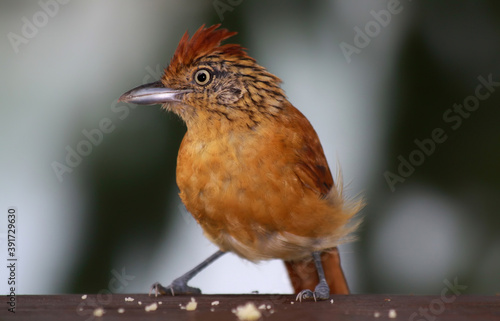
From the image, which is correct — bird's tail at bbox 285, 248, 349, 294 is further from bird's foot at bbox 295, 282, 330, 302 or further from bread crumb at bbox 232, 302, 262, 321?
bread crumb at bbox 232, 302, 262, 321

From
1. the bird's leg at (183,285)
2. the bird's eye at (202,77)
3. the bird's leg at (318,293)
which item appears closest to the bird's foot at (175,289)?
the bird's leg at (183,285)

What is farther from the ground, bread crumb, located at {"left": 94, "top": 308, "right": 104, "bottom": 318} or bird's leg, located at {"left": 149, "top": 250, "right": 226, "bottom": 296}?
bread crumb, located at {"left": 94, "top": 308, "right": 104, "bottom": 318}

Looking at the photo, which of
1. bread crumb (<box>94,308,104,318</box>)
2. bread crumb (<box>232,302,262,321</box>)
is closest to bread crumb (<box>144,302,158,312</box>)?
bread crumb (<box>94,308,104,318</box>)

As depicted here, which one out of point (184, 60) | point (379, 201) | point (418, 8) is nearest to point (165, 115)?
point (184, 60)

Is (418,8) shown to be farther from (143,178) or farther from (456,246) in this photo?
(143,178)

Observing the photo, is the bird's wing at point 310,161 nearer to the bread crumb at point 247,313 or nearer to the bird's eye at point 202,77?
the bird's eye at point 202,77
